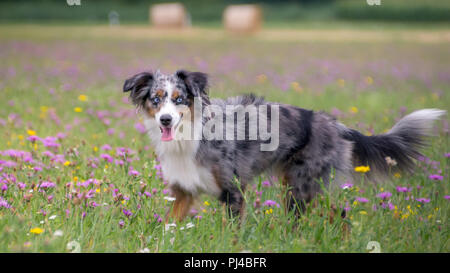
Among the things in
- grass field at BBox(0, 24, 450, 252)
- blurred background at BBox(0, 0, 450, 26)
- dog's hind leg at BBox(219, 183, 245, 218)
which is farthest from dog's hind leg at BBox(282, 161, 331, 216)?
blurred background at BBox(0, 0, 450, 26)

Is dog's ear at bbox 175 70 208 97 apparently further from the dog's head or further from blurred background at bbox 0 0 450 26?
blurred background at bbox 0 0 450 26

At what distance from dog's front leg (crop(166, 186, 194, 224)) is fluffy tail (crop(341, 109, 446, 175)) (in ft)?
4.99

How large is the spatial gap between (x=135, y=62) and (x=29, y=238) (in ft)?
35.0

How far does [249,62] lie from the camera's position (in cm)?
1411

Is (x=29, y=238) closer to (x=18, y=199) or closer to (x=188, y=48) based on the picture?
(x=18, y=199)

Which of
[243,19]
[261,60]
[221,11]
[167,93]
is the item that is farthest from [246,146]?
[221,11]

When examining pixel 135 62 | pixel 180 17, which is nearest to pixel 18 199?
pixel 135 62

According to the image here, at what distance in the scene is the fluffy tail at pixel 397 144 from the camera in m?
4.11

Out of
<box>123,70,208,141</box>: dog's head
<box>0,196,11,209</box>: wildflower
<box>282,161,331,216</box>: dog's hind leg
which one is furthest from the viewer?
<box>282,161,331,216</box>: dog's hind leg

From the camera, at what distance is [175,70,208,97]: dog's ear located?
378cm

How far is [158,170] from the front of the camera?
436 cm

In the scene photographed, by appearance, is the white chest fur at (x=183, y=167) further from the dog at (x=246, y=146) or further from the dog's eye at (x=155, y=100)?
the dog's eye at (x=155, y=100)

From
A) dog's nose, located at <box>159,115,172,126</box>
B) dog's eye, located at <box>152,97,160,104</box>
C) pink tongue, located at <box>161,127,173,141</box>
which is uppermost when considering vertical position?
dog's eye, located at <box>152,97,160,104</box>

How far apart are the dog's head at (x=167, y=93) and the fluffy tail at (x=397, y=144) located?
143 centimetres
